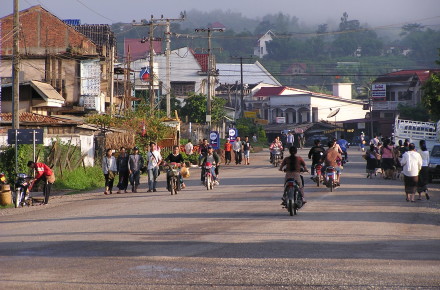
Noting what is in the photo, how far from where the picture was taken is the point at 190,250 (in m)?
13.1

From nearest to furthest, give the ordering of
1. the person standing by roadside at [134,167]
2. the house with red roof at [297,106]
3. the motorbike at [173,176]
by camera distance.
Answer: the motorbike at [173,176], the person standing by roadside at [134,167], the house with red roof at [297,106]

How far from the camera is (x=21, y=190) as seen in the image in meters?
24.8

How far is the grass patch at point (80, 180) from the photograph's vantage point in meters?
32.0

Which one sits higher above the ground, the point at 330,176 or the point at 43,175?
the point at 43,175

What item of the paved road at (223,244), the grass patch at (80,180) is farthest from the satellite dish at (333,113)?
the paved road at (223,244)

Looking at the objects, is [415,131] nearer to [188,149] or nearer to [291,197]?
[188,149]

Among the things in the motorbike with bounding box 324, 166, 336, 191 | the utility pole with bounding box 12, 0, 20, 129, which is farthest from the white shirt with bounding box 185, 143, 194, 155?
the motorbike with bounding box 324, 166, 336, 191

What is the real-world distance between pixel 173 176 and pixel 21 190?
16.8ft

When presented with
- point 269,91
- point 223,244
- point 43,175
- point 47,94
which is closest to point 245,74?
point 269,91

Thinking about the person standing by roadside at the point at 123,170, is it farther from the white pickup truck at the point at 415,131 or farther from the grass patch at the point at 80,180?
the white pickup truck at the point at 415,131

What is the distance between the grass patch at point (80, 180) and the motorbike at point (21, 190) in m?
6.49

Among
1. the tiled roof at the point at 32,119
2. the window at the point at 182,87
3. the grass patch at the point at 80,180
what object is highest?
the window at the point at 182,87

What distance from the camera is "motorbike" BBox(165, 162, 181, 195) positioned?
88.7 feet

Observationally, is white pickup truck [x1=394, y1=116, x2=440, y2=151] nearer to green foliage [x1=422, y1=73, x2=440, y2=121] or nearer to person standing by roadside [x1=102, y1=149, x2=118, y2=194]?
green foliage [x1=422, y1=73, x2=440, y2=121]
